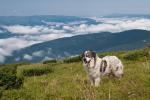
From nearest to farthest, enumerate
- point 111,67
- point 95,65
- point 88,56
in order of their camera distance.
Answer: point 88,56
point 95,65
point 111,67

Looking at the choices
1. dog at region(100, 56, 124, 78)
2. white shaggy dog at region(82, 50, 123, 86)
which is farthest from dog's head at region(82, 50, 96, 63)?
dog at region(100, 56, 124, 78)

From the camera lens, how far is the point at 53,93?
49.9 feet

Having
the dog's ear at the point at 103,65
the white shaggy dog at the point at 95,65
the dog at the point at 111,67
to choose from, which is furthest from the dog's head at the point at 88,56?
the dog at the point at 111,67

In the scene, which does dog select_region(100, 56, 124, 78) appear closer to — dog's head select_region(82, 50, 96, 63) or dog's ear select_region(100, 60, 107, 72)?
dog's ear select_region(100, 60, 107, 72)

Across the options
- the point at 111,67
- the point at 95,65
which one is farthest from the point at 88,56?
the point at 111,67

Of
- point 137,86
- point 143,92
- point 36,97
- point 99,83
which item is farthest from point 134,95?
point 99,83

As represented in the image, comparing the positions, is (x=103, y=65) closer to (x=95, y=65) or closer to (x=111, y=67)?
(x=95, y=65)

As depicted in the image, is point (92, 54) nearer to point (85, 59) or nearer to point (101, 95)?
point (85, 59)

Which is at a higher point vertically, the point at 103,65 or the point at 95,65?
the point at 95,65

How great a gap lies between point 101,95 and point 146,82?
3477 millimetres

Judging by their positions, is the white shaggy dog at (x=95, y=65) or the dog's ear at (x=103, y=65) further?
the dog's ear at (x=103, y=65)

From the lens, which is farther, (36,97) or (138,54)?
(138,54)

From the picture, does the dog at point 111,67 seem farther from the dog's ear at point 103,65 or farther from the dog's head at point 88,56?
the dog's head at point 88,56

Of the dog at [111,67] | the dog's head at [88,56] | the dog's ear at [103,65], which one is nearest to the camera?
the dog's head at [88,56]
